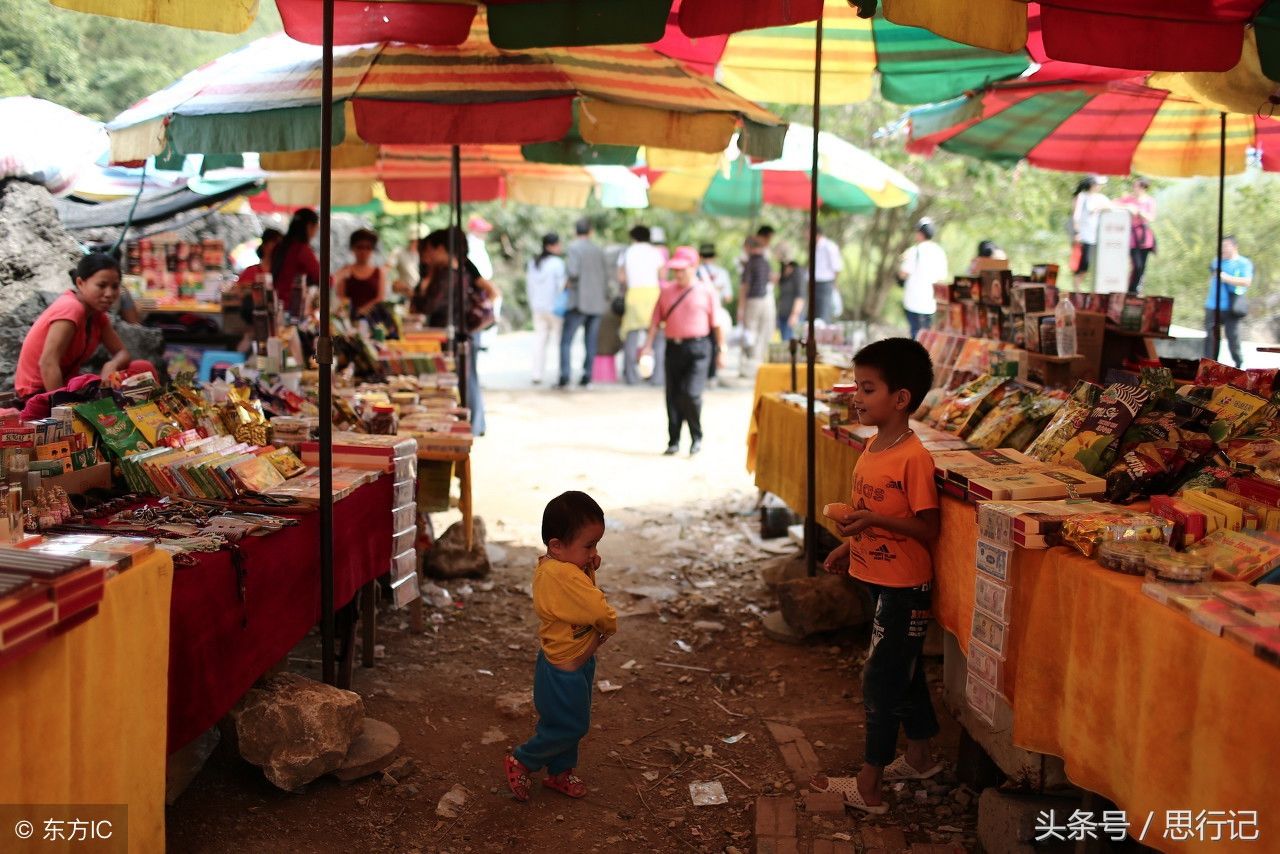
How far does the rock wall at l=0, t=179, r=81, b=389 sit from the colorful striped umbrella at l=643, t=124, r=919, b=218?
534cm

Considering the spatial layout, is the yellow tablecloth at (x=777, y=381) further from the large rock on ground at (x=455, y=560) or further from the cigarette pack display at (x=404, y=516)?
the cigarette pack display at (x=404, y=516)

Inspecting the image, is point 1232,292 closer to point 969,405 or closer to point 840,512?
point 969,405

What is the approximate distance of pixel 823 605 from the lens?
5863 mm

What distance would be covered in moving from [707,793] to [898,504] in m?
1.33

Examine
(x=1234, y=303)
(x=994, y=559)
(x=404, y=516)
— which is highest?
(x=1234, y=303)

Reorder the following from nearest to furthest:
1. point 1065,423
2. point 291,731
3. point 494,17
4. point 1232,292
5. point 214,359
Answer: point 291,731 < point 1065,423 < point 494,17 < point 214,359 < point 1232,292

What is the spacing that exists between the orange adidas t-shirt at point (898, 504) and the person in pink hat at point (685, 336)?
21.4 ft

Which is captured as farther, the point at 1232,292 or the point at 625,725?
the point at 1232,292

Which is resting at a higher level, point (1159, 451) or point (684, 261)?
point (684, 261)

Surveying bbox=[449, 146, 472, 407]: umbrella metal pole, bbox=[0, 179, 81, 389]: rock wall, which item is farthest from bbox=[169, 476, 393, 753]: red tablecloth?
bbox=[0, 179, 81, 389]: rock wall

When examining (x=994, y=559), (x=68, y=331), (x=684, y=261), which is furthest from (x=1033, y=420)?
(x=684, y=261)

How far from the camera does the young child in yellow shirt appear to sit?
387cm

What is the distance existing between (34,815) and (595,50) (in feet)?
17.2

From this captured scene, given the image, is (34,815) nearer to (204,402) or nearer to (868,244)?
(204,402)
